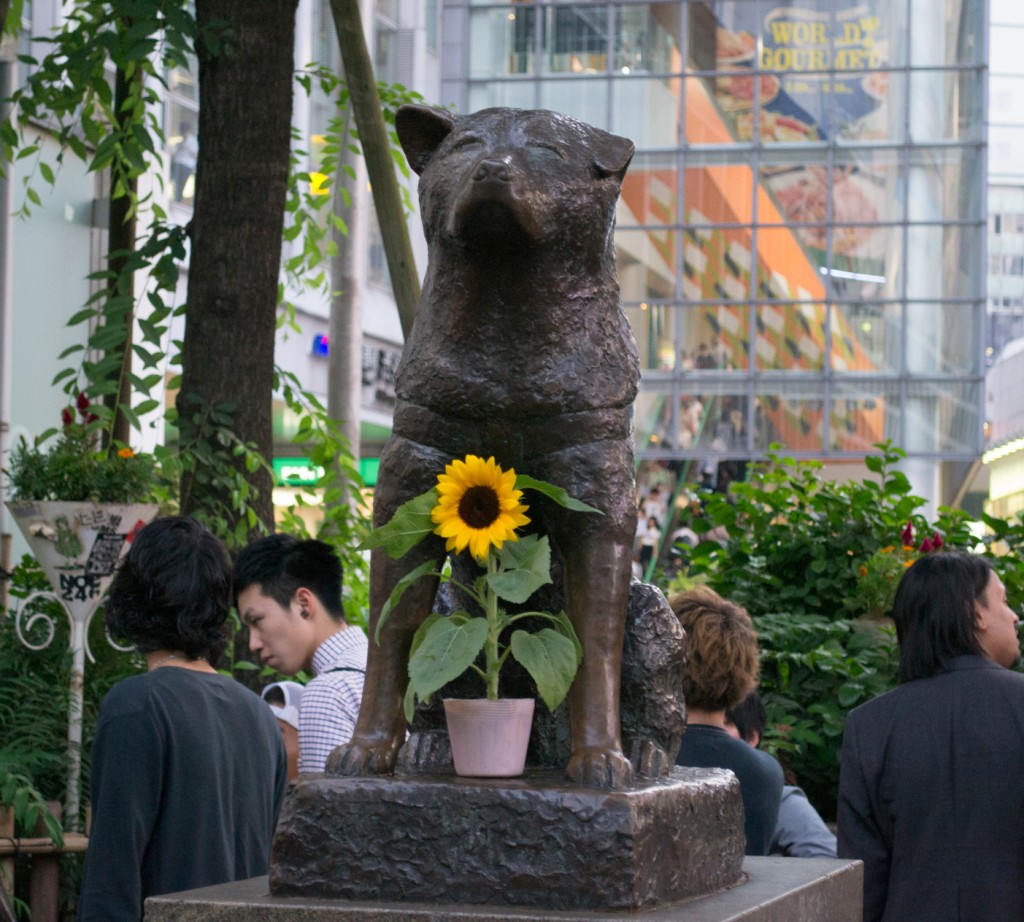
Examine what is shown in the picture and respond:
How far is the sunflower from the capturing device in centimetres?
212

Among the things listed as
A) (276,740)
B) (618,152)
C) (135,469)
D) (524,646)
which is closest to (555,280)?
(618,152)

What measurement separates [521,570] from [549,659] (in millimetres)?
125

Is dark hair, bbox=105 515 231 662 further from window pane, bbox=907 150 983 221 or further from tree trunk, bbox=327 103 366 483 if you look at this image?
window pane, bbox=907 150 983 221

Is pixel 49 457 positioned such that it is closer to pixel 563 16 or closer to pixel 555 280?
pixel 555 280

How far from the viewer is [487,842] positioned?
6.84 feet

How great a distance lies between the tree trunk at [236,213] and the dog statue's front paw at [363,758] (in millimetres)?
3000

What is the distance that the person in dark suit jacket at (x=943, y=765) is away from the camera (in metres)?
3.41

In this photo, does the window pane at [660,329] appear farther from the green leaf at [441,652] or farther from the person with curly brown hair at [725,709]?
the green leaf at [441,652]

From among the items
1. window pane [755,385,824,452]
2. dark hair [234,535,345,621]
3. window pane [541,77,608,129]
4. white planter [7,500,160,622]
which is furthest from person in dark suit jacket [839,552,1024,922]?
window pane [541,77,608,129]

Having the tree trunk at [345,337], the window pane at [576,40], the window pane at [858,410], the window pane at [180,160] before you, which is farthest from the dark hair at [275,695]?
the window pane at [576,40]

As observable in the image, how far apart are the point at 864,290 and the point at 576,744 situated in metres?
19.6

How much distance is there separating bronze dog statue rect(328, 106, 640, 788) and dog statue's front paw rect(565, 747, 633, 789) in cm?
4

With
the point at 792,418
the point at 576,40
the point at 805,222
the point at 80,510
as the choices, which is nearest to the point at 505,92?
the point at 576,40

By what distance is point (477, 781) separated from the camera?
2.13 meters
